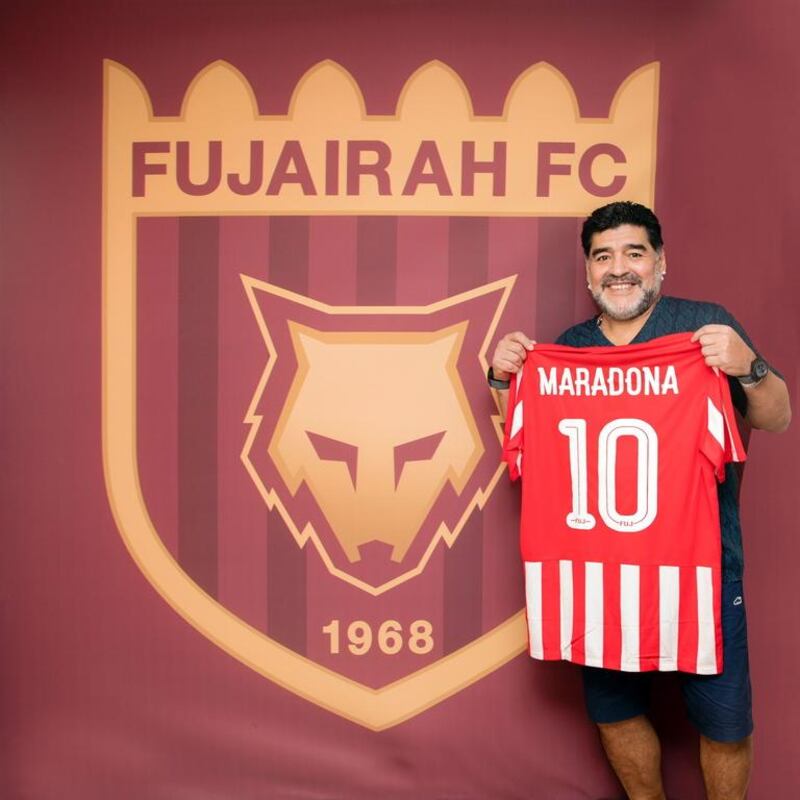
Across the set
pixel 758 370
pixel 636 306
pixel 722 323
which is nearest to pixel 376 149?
pixel 636 306

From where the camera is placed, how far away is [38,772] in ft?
6.22

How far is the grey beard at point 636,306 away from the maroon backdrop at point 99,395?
0.98 ft

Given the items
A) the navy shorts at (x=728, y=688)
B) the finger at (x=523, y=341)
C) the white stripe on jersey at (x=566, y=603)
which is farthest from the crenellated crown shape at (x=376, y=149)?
the navy shorts at (x=728, y=688)

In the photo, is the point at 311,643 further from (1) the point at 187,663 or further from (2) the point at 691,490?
(2) the point at 691,490

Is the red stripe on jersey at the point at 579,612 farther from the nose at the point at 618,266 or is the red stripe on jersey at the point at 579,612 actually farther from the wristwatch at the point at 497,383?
the nose at the point at 618,266

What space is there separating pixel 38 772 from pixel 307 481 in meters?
1.10

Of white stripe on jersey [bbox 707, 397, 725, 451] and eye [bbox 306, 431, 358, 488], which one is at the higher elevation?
white stripe on jersey [bbox 707, 397, 725, 451]

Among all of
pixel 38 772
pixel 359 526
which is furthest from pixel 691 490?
pixel 38 772

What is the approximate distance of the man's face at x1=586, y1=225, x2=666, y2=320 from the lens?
1.50m

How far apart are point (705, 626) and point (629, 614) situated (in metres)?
0.15

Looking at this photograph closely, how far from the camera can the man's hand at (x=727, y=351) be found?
1376 mm

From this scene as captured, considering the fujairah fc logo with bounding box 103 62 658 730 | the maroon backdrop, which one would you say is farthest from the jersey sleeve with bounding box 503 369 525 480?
the maroon backdrop

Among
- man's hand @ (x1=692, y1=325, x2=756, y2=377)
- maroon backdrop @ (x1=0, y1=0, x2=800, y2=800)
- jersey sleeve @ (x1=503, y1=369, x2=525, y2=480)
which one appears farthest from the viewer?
maroon backdrop @ (x1=0, y1=0, x2=800, y2=800)

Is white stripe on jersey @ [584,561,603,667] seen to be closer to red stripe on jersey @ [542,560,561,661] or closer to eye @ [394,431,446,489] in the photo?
red stripe on jersey @ [542,560,561,661]
